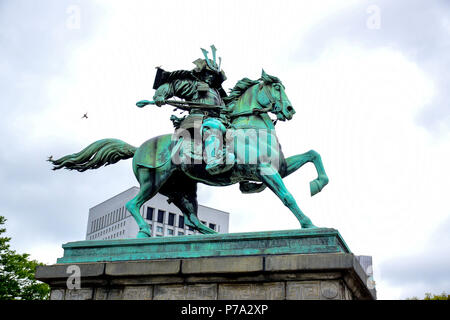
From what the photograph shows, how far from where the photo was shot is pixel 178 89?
10.9 metres

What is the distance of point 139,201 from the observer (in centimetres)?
988

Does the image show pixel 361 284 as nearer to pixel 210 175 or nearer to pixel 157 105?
pixel 210 175

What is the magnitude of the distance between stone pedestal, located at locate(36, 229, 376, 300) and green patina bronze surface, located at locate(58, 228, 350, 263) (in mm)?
14

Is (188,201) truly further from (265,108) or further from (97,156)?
(265,108)

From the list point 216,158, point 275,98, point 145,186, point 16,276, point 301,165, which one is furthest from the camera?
point 16,276

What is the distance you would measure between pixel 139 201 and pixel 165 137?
1268mm

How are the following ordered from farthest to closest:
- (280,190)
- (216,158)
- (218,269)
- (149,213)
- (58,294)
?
(149,213), (216,158), (58,294), (280,190), (218,269)

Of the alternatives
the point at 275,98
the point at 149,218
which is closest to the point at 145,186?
the point at 275,98

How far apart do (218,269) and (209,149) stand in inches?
86.2

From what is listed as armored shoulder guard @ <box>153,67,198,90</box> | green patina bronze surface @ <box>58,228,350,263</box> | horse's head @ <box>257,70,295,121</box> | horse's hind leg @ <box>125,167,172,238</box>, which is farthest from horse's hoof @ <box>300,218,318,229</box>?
armored shoulder guard @ <box>153,67,198,90</box>

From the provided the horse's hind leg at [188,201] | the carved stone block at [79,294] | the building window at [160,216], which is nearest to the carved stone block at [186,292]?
the carved stone block at [79,294]
